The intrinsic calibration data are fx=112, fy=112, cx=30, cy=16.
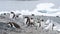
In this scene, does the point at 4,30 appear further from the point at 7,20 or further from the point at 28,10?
the point at 28,10

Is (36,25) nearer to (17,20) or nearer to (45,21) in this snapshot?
(45,21)

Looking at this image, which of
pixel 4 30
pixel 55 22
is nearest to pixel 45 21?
pixel 55 22

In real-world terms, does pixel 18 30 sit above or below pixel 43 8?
below

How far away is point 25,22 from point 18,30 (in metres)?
0.15

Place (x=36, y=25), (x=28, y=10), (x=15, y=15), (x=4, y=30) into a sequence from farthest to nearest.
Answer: (x=28, y=10), (x=15, y=15), (x=36, y=25), (x=4, y=30)

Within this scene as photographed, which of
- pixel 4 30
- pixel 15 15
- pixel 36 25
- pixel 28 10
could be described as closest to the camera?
pixel 4 30

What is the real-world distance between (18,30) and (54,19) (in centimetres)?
45

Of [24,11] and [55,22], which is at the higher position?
[24,11]

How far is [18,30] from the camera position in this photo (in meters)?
1.15

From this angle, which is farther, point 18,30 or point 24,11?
point 24,11

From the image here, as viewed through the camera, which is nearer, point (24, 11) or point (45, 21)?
point (45, 21)

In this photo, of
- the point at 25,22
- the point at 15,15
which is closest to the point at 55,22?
the point at 25,22

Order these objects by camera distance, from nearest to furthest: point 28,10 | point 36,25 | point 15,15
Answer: point 36,25, point 15,15, point 28,10

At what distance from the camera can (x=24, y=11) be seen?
144 cm
